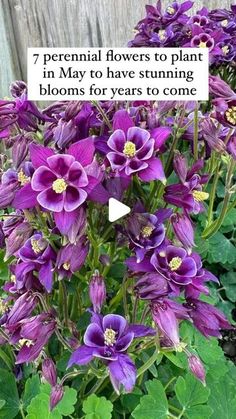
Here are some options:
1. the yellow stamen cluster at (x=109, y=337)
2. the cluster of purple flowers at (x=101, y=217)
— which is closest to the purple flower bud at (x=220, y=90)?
the cluster of purple flowers at (x=101, y=217)

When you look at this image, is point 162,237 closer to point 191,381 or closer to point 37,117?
point 37,117

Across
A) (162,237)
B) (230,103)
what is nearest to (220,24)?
(230,103)

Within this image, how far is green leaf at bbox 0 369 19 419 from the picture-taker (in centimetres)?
136

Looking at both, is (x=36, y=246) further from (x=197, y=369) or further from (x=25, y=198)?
(x=197, y=369)

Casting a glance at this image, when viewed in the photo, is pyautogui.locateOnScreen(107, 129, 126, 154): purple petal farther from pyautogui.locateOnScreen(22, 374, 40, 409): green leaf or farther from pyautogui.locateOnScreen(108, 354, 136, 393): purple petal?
pyautogui.locateOnScreen(22, 374, 40, 409): green leaf

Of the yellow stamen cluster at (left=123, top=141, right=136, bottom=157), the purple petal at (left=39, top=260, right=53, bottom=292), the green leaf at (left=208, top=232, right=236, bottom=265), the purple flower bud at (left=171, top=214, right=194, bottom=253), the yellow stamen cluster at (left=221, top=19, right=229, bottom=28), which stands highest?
the yellow stamen cluster at (left=123, top=141, right=136, bottom=157)

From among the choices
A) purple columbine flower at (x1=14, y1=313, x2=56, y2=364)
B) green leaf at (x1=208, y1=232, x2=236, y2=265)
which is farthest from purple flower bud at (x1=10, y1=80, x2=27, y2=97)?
green leaf at (x1=208, y1=232, x2=236, y2=265)

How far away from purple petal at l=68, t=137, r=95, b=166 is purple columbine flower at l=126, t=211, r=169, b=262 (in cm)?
15

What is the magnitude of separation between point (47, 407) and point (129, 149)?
23.2 inches

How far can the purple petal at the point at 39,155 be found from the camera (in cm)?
94

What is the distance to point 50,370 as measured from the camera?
3.70ft

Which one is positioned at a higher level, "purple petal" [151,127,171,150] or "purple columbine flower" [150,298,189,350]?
"purple petal" [151,127,171,150]

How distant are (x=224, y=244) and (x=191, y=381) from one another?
756mm

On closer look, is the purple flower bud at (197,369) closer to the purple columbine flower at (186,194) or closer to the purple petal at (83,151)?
the purple columbine flower at (186,194)
